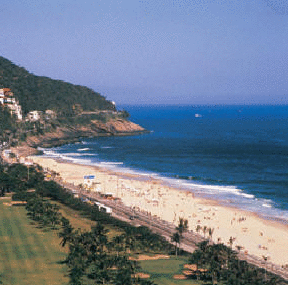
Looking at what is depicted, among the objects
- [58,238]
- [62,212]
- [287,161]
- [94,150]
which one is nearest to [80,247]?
[58,238]

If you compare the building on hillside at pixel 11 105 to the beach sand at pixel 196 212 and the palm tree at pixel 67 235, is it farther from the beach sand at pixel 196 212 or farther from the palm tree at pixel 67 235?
the palm tree at pixel 67 235

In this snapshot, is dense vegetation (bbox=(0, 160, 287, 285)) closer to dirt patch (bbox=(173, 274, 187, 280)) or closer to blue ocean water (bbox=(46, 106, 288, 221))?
dirt patch (bbox=(173, 274, 187, 280))

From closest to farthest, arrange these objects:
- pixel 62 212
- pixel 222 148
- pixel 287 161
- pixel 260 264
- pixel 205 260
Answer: pixel 205 260, pixel 260 264, pixel 62 212, pixel 287 161, pixel 222 148

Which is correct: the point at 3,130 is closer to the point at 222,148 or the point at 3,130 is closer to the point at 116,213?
the point at 222,148

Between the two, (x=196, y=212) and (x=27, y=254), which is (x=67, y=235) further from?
(x=196, y=212)

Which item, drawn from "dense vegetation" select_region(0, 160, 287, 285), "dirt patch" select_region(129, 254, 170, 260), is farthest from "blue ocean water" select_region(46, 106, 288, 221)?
"dirt patch" select_region(129, 254, 170, 260)

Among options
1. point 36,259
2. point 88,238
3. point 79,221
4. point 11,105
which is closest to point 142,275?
point 88,238
